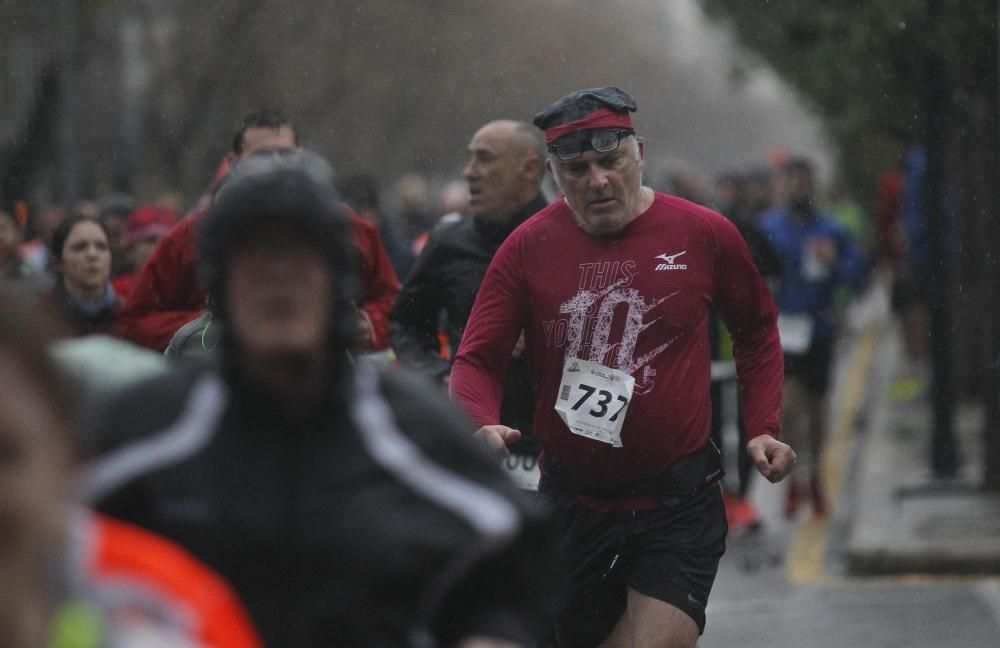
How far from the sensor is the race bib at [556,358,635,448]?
19.1ft

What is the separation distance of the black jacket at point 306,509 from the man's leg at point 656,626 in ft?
9.02

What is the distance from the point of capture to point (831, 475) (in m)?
15.8

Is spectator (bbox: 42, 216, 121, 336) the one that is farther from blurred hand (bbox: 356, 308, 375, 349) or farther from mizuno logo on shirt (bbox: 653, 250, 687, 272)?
mizuno logo on shirt (bbox: 653, 250, 687, 272)

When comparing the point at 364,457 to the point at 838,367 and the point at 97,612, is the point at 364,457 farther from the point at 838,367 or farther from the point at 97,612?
the point at 838,367

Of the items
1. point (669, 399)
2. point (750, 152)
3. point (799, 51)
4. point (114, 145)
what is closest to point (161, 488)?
point (669, 399)

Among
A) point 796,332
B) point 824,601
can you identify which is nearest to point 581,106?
point 824,601

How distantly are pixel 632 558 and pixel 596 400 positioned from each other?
499 mm

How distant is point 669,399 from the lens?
230 inches

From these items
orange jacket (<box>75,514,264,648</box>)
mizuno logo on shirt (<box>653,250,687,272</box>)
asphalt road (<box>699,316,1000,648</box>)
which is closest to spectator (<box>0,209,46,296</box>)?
asphalt road (<box>699,316,1000,648</box>)

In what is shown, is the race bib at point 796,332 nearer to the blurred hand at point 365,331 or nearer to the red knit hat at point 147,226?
the red knit hat at point 147,226

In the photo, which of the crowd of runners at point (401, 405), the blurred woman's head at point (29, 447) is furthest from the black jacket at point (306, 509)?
the blurred woman's head at point (29, 447)

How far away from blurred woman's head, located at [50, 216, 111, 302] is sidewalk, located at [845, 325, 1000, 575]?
4.63 meters

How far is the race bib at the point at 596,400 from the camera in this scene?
5.82 metres

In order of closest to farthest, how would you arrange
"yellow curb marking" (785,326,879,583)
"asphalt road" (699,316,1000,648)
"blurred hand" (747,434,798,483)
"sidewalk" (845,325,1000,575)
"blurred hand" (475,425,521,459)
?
1. "blurred hand" (475,425,521,459)
2. "blurred hand" (747,434,798,483)
3. "asphalt road" (699,316,1000,648)
4. "sidewalk" (845,325,1000,575)
5. "yellow curb marking" (785,326,879,583)
